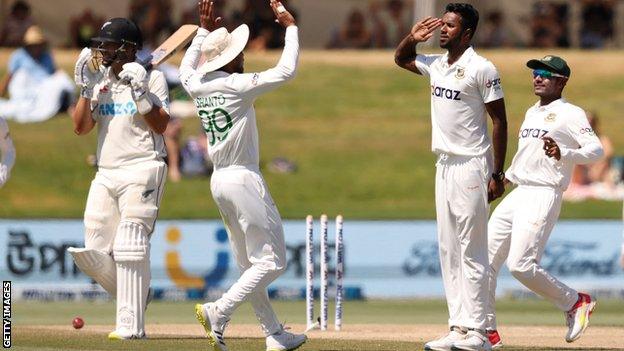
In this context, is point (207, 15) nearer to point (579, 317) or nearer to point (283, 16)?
point (283, 16)

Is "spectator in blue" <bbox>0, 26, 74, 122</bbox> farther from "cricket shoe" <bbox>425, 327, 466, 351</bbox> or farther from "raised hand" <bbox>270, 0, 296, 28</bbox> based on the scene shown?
"cricket shoe" <bbox>425, 327, 466, 351</bbox>

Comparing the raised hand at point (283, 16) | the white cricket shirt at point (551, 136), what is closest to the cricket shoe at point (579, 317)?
the white cricket shirt at point (551, 136)

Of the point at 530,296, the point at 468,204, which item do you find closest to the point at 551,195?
the point at 468,204

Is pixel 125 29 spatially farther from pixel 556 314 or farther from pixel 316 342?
pixel 556 314

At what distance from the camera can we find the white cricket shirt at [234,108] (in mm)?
9094

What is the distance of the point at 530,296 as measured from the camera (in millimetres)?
16969

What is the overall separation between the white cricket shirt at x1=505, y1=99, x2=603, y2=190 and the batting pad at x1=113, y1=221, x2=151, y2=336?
2474mm

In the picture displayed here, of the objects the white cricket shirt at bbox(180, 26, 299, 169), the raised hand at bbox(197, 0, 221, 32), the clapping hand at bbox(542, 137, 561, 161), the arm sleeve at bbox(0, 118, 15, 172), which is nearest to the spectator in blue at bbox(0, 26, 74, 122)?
the arm sleeve at bbox(0, 118, 15, 172)

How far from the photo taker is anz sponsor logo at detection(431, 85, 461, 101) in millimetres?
9328

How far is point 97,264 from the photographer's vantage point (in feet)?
33.3

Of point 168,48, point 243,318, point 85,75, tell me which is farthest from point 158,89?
point 243,318

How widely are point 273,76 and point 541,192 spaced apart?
2.38 metres

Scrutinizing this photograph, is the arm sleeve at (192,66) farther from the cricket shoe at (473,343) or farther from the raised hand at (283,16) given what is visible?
the cricket shoe at (473,343)

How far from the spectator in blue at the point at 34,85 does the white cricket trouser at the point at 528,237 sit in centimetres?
1268
